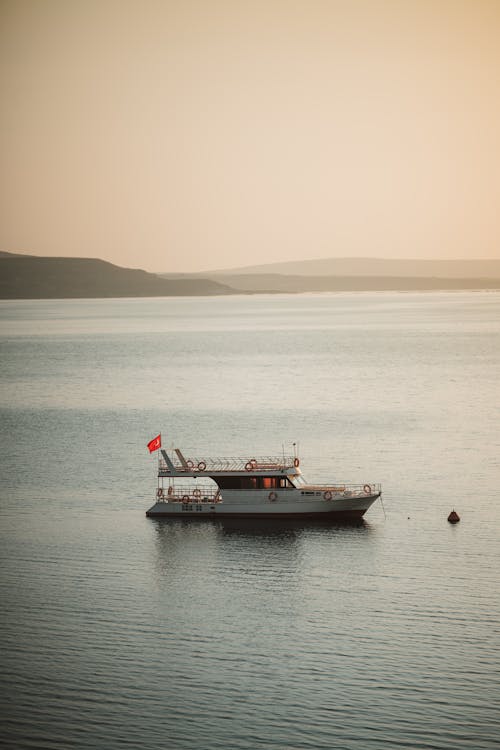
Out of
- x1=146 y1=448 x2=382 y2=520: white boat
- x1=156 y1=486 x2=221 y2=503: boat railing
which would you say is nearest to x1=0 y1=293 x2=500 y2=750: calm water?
x1=146 y1=448 x2=382 y2=520: white boat

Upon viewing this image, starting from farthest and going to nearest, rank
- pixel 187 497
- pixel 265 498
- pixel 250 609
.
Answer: pixel 187 497
pixel 265 498
pixel 250 609

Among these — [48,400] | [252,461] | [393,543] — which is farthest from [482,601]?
[48,400]

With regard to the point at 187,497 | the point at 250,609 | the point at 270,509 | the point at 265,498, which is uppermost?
the point at 187,497

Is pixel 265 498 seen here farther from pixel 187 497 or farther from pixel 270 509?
pixel 187 497

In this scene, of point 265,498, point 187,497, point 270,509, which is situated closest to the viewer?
point 270,509

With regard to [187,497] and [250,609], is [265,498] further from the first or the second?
[250,609]

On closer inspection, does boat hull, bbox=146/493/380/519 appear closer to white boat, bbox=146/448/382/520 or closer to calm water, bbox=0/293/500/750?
white boat, bbox=146/448/382/520

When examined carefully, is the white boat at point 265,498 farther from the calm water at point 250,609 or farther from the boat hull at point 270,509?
the calm water at point 250,609

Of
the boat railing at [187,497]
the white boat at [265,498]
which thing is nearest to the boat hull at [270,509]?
the white boat at [265,498]

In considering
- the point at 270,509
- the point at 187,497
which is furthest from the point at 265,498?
the point at 187,497

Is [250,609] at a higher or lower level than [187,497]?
lower

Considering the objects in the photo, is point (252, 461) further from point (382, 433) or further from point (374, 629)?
point (382, 433)

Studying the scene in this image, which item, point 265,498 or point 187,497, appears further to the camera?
Result: point 187,497

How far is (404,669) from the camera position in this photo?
145 ft
